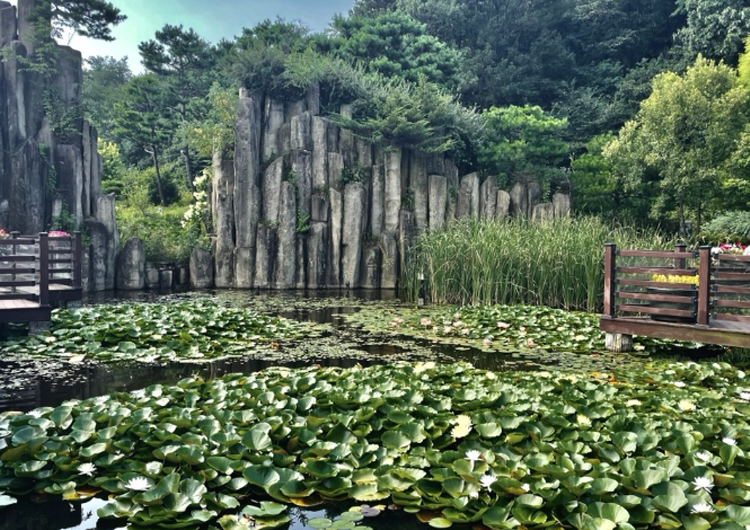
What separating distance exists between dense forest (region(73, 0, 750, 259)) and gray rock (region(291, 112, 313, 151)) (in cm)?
108

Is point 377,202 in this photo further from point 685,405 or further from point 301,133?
point 685,405

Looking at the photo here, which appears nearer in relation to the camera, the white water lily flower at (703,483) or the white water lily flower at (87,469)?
the white water lily flower at (703,483)

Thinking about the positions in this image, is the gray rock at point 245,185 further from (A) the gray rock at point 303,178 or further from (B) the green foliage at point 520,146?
(B) the green foliage at point 520,146

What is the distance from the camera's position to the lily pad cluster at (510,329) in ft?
20.7

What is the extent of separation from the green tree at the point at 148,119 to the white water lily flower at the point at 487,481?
18.9 metres

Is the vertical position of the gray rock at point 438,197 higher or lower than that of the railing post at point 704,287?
higher

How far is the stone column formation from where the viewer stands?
1352cm

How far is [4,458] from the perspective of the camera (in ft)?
9.00

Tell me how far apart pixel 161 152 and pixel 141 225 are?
315 inches

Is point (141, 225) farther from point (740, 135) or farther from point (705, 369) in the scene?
point (740, 135)

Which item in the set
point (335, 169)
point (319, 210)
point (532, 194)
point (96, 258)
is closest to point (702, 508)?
point (319, 210)

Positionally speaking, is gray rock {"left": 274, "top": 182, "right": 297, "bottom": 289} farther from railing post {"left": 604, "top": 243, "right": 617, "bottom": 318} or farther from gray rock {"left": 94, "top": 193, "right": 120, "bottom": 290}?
railing post {"left": 604, "top": 243, "right": 617, "bottom": 318}

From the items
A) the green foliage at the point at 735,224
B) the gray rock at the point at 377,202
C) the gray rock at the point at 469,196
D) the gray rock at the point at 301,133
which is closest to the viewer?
the green foliage at the point at 735,224

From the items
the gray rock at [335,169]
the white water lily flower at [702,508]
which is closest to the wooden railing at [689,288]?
the white water lily flower at [702,508]
